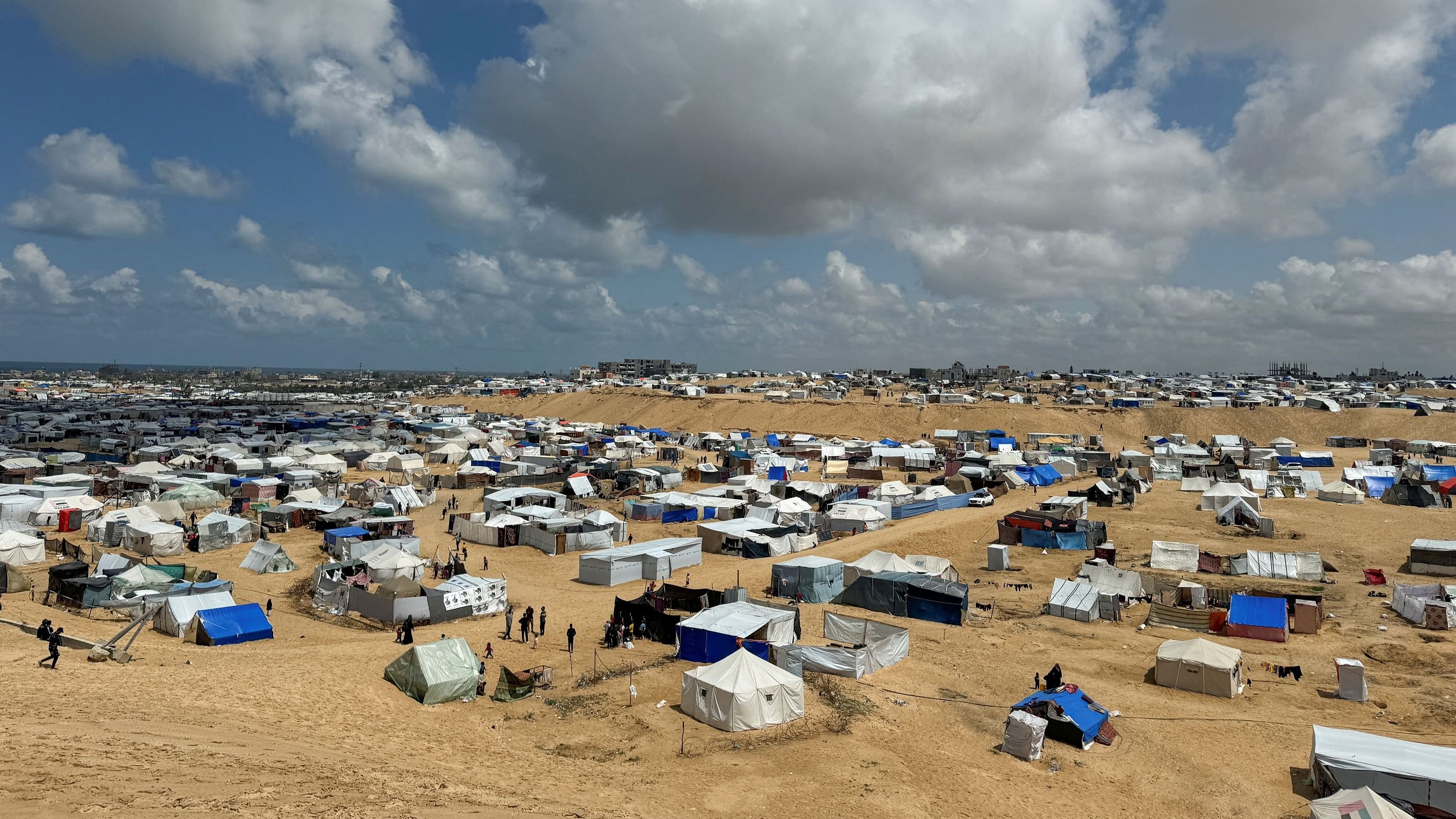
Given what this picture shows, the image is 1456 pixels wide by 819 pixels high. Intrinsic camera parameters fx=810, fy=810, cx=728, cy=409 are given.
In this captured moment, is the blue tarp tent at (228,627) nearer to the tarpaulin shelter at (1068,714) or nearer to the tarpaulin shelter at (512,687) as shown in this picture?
the tarpaulin shelter at (512,687)

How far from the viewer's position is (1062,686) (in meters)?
18.5

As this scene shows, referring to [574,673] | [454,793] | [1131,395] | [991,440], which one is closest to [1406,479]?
[991,440]

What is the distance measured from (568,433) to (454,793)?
2897 inches

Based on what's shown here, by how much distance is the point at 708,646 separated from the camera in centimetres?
2088

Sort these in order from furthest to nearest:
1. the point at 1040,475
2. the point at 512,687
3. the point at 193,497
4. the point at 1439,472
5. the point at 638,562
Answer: the point at 1040,475 < the point at 1439,472 < the point at 193,497 < the point at 638,562 < the point at 512,687

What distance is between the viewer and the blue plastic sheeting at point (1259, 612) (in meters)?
24.0

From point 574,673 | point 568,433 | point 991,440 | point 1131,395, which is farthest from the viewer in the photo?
point 1131,395

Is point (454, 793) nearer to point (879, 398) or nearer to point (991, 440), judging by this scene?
point (991, 440)

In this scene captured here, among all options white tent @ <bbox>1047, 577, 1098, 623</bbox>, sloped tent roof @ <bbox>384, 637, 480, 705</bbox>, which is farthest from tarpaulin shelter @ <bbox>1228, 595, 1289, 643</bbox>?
sloped tent roof @ <bbox>384, 637, 480, 705</bbox>

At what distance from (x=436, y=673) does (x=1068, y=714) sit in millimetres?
13960

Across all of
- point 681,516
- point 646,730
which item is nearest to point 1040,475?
point 681,516

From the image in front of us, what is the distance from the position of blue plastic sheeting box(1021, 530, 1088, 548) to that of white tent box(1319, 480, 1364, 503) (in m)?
20.9

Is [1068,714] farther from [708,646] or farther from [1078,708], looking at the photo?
[708,646]

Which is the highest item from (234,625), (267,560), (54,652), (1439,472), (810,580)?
(1439,472)
